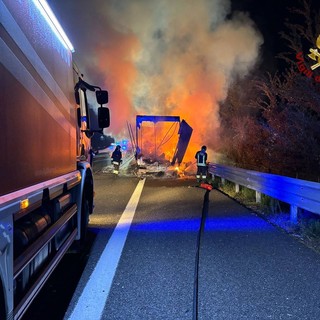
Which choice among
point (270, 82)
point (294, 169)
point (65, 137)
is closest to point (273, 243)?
point (65, 137)

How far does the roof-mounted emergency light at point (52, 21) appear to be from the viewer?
10.5 feet

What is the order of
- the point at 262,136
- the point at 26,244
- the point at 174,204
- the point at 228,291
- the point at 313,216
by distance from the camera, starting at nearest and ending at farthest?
1. the point at 26,244
2. the point at 228,291
3. the point at 313,216
4. the point at 174,204
5. the point at 262,136

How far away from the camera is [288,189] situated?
632cm

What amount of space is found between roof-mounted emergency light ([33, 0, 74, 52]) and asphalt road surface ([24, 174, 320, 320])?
2.68 m

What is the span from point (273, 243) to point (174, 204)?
144 inches

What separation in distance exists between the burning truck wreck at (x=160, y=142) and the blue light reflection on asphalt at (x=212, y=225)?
1042 centimetres

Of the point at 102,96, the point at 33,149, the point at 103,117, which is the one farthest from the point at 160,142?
the point at 33,149

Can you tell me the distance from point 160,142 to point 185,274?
51.7ft

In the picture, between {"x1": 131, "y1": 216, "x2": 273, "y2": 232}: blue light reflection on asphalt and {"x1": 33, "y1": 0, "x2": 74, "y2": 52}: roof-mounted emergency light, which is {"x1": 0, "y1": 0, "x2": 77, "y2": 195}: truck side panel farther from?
{"x1": 131, "y1": 216, "x2": 273, "y2": 232}: blue light reflection on asphalt

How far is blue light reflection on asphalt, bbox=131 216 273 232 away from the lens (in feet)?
Answer: 19.0

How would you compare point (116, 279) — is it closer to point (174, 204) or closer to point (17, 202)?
point (17, 202)

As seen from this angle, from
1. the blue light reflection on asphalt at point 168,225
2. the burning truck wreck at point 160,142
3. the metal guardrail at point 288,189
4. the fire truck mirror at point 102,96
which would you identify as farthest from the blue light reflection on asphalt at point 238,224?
the burning truck wreck at point 160,142

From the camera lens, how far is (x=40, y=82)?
311cm

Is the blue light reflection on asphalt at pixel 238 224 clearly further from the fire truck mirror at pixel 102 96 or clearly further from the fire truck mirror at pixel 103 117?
the fire truck mirror at pixel 102 96
